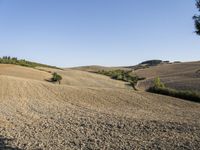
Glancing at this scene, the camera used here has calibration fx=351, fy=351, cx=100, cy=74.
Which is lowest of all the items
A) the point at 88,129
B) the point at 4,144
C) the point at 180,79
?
the point at 4,144

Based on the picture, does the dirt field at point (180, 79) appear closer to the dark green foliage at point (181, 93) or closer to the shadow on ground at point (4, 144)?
the dark green foliage at point (181, 93)

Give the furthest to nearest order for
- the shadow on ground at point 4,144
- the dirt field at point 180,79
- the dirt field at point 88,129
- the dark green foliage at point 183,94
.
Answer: the dirt field at point 180,79
the dark green foliage at point 183,94
the dirt field at point 88,129
the shadow on ground at point 4,144

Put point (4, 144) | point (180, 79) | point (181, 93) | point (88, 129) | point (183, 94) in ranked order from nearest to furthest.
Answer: point (4, 144), point (88, 129), point (183, 94), point (181, 93), point (180, 79)

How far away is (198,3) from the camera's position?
1532cm

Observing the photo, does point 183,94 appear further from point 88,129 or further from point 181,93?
point 88,129

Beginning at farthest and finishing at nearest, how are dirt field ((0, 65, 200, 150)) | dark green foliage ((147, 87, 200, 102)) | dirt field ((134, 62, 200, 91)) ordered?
dirt field ((134, 62, 200, 91))
dark green foliage ((147, 87, 200, 102))
dirt field ((0, 65, 200, 150))

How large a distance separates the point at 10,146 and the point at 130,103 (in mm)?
19770

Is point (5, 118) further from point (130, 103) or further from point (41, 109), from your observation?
point (130, 103)

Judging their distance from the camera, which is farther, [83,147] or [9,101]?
[9,101]

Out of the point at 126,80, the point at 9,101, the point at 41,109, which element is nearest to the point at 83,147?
the point at 41,109

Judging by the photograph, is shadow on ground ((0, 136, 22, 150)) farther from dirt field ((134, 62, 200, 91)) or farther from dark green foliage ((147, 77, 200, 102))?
dirt field ((134, 62, 200, 91))

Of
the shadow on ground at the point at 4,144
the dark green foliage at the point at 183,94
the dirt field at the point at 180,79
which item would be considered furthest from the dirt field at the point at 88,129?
the dirt field at the point at 180,79

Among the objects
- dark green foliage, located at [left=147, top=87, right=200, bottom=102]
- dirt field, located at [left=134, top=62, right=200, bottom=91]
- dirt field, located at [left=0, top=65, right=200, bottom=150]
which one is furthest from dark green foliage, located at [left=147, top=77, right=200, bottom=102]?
dirt field, located at [left=0, top=65, right=200, bottom=150]

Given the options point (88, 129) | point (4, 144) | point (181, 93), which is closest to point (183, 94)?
point (181, 93)
